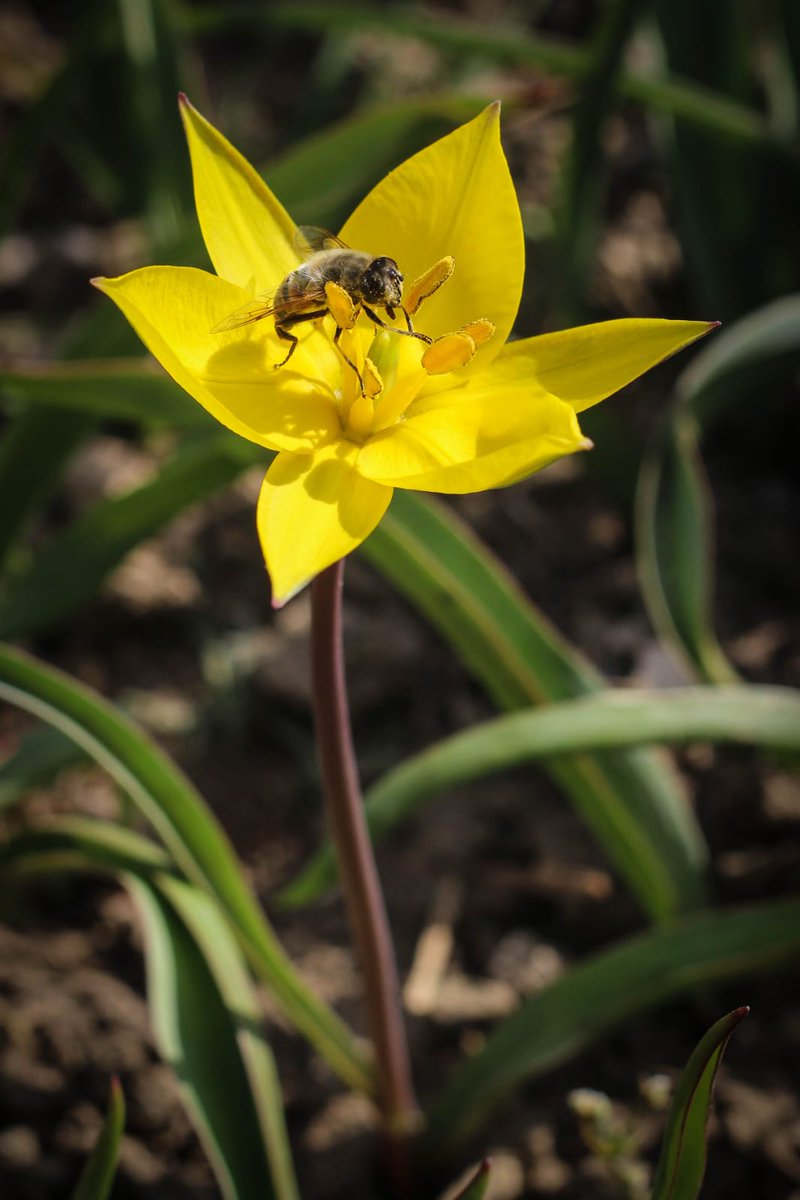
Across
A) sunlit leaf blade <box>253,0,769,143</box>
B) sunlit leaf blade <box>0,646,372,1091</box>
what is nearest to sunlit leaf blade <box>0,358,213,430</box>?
sunlit leaf blade <box>0,646,372,1091</box>

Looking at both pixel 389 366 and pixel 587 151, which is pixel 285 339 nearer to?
pixel 389 366

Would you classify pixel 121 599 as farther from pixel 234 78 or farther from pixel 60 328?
pixel 234 78

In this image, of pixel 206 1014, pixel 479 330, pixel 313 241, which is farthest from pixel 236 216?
pixel 206 1014

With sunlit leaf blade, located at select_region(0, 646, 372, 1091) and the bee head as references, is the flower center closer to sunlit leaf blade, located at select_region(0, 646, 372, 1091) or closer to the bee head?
the bee head

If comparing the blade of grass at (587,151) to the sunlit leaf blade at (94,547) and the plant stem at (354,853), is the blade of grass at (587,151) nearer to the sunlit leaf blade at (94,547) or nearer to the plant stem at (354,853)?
the sunlit leaf blade at (94,547)

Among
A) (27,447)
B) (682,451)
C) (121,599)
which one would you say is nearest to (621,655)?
(682,451)

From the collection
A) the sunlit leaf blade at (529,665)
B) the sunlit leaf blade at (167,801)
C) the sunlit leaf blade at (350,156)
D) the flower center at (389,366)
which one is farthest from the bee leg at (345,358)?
the sunlit leaf blade at (350,156)
